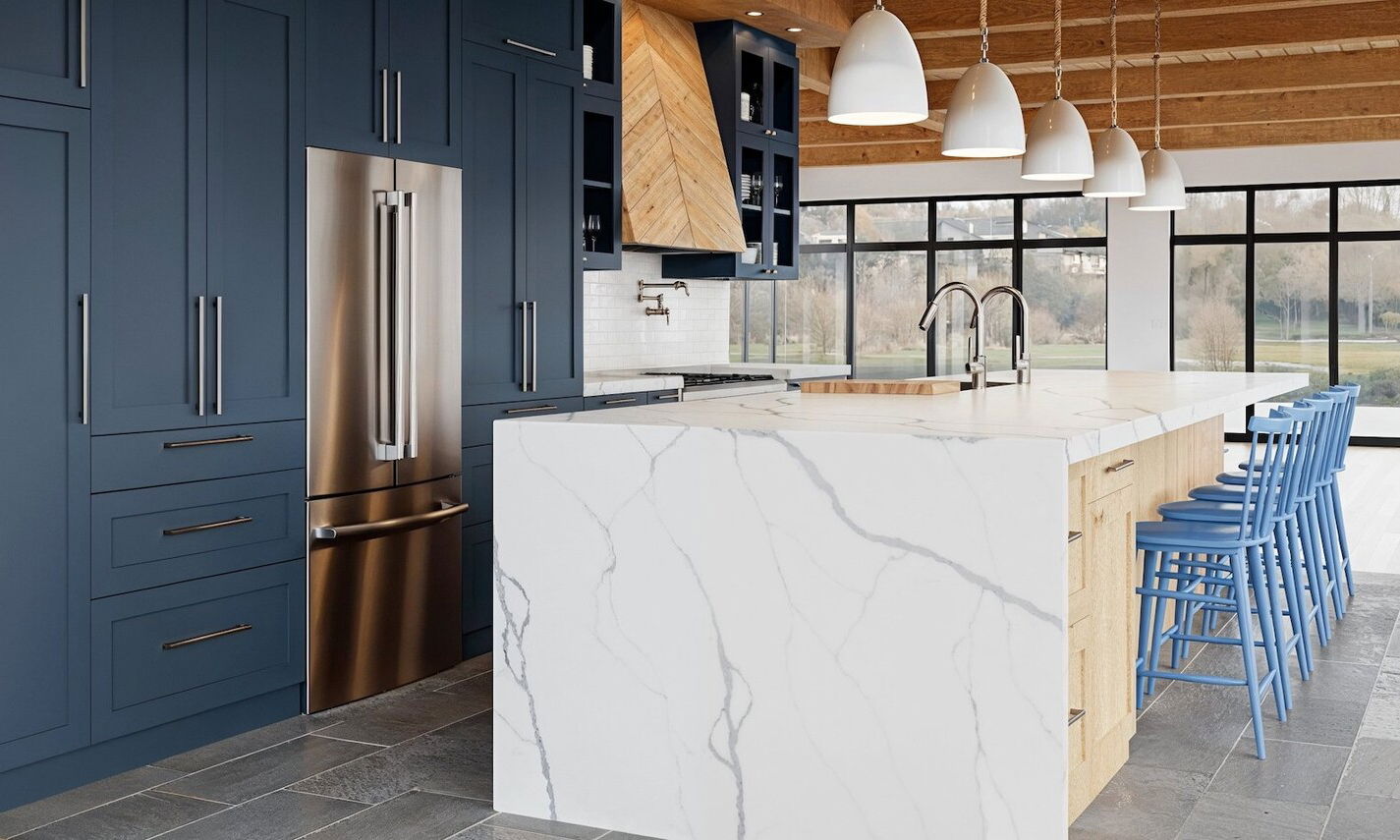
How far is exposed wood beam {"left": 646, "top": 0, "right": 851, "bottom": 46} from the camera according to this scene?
641cm

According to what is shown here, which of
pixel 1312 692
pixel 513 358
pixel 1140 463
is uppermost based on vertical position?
pixel 513 358

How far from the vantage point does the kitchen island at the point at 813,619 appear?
9.24 ft

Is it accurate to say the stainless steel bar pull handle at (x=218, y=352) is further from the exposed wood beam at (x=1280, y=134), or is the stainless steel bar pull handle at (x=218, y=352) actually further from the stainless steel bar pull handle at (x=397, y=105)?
the exposed wood beam at (x=1280, y=134)

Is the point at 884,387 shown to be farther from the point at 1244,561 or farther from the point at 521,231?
the point at 521,231

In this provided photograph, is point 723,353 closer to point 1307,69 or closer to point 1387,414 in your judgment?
point 1307,69

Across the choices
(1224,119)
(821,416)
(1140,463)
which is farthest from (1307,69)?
(821,416)

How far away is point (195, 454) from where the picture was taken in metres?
3.78

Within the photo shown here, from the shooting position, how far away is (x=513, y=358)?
16.7 feet

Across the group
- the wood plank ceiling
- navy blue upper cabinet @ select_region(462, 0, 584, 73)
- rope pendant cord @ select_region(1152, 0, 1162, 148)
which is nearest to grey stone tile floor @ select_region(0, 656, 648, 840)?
navy blue upper cabinet @ select_region(462, 0, 584, 73)

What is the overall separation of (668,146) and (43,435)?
368cm

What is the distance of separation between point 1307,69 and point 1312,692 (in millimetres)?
5452

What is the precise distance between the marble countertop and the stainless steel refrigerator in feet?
3.53

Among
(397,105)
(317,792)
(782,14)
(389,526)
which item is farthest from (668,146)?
(317,792)

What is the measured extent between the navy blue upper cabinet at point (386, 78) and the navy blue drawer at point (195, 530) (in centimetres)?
109
